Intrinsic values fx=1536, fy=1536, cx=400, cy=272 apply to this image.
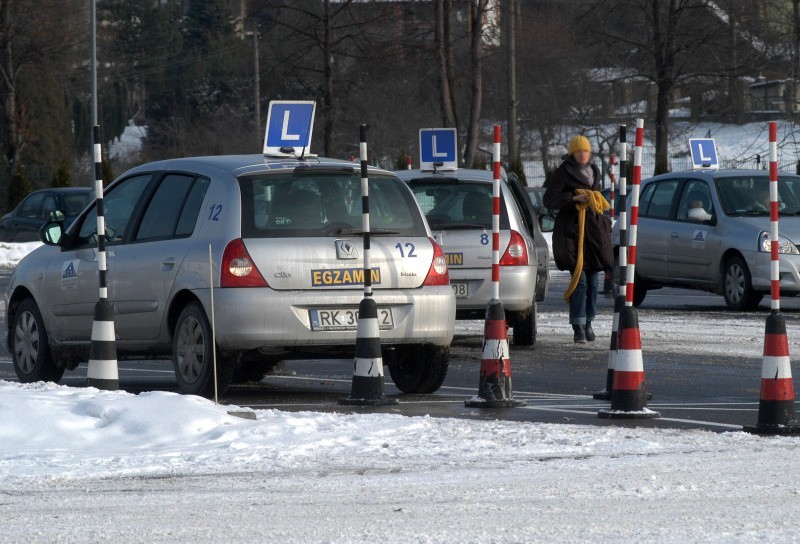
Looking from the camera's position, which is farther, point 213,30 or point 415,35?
point 213,30

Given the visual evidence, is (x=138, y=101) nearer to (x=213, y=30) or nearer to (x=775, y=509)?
(x=213, y=30)

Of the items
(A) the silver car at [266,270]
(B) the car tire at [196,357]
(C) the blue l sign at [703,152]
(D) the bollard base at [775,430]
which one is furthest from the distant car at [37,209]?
(D) the bollard base at [775,430]

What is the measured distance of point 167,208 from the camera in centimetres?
1072

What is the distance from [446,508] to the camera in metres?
5.89

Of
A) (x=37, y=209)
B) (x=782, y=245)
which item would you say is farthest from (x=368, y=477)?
(x=37, y=209)

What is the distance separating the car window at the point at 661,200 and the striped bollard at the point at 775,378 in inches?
434

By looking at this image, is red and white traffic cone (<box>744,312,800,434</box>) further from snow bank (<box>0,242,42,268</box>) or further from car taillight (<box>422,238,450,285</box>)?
snow bank (<box>0,242,42,268</box>)

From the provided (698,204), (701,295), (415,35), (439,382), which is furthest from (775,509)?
(415,35)

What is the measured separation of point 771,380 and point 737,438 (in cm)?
60

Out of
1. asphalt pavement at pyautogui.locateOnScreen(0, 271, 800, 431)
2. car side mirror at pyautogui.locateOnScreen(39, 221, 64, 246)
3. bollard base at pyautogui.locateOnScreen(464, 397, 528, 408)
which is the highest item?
car side mirror at pyautogui.locateOnScreen(39, 221, 64, 246)

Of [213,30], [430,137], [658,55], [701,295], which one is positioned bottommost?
[701,295]

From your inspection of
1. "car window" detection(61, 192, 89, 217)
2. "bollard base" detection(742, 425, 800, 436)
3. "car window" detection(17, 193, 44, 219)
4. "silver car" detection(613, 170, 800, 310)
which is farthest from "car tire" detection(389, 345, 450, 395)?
"car window" detection(17, 193, 44, 219)

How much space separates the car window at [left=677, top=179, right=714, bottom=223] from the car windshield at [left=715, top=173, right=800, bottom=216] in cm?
20

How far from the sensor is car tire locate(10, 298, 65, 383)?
1163 cm
